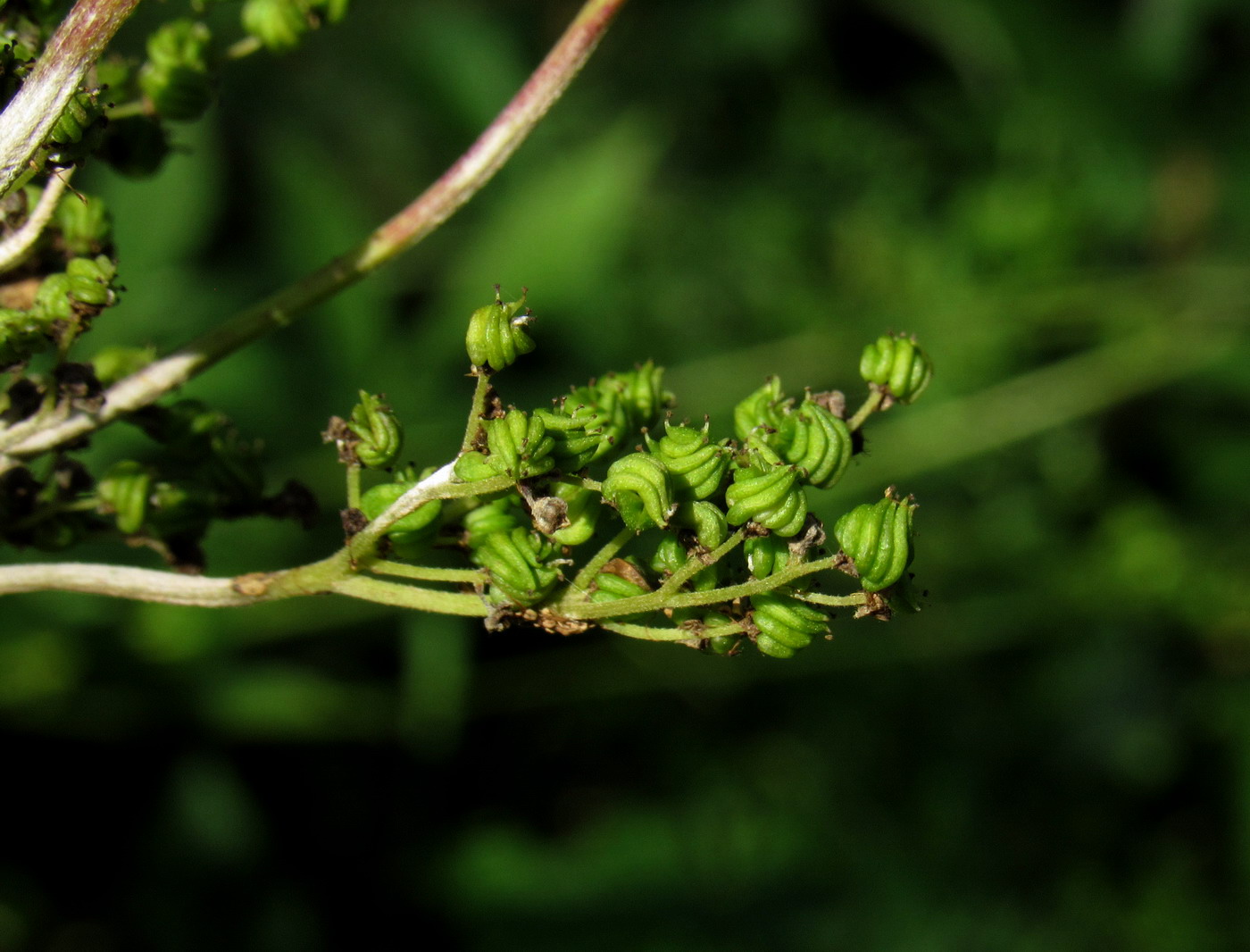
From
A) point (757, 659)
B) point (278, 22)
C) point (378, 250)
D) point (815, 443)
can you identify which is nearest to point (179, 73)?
point (278, 22)

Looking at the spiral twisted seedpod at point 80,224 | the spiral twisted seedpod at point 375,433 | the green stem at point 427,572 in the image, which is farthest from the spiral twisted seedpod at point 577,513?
the spiral twisted seedpod at point 80,224

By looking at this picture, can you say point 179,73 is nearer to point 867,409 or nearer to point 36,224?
point 36,224

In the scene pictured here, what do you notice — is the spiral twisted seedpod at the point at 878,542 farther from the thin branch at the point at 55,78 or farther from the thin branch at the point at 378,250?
the thin branch at the point at 55,78

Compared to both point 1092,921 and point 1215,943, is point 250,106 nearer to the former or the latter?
point 1092,921

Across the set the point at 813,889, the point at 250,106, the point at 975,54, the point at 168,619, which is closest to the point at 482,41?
the point at 250,106

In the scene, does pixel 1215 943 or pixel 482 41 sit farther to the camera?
pixel 482 41

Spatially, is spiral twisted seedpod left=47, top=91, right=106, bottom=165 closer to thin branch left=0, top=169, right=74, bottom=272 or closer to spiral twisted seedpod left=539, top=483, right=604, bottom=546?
thin branch left=0, top=169, right=74, bottom=272

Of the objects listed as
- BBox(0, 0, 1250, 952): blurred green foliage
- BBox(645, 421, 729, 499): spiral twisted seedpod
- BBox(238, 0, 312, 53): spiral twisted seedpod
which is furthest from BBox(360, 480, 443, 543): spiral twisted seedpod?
BBox(0, 0, 1250, 952): blurred green foliage
